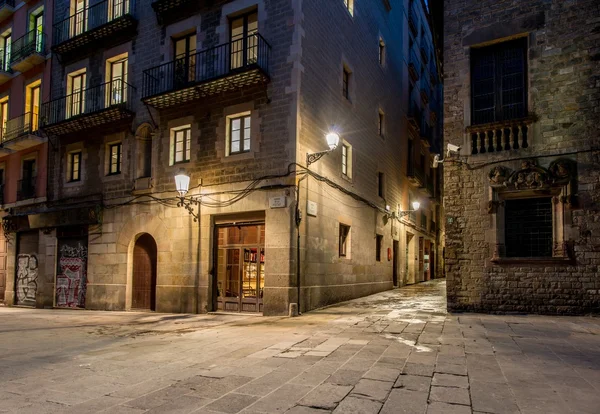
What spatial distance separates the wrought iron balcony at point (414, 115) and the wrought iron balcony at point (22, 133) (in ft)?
58.1

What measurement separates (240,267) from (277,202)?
237cm

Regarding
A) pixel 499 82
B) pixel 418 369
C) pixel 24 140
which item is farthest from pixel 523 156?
pixel 24 140

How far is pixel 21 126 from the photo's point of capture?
19062 mm

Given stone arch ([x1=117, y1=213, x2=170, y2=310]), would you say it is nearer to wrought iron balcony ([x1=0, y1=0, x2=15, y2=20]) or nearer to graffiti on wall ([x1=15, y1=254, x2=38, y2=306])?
graffiti on wall ([x1=15, y1=254, x2=38, y2=306])

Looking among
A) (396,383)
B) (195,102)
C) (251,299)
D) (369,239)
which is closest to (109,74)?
(195,102)

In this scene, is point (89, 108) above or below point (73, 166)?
above

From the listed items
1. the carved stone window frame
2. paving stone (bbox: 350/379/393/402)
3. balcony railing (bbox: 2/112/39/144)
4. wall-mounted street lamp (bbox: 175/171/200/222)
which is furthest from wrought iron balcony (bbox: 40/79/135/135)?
paving stone (bbox: 350/379/393/402)

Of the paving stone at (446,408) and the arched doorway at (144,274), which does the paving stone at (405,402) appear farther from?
the arched doorway at (144,274)

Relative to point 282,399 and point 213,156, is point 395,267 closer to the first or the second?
point 213,156

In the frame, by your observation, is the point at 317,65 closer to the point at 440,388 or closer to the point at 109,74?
the point at 109,74

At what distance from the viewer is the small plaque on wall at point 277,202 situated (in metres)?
12.1

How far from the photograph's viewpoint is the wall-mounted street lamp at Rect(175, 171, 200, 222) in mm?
12812

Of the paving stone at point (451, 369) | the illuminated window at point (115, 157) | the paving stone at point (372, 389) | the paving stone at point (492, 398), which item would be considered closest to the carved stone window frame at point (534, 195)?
the paving stone at point (451, 369)

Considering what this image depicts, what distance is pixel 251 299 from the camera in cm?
1288
